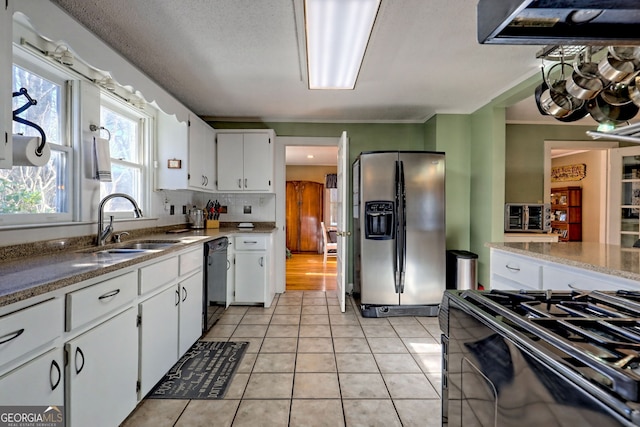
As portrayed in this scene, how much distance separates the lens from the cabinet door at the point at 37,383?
96 centimetres

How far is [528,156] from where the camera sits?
4.11 metres

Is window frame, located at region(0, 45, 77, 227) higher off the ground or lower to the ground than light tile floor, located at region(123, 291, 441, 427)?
higher

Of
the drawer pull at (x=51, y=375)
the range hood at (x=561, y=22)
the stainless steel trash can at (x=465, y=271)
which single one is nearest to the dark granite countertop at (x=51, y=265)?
the drawer pull at (x=51, y=375)

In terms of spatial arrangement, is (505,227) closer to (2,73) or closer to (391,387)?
(391,387)

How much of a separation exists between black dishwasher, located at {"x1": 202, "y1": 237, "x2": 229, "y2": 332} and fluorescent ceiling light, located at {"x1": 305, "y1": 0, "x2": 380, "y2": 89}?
1.75 m

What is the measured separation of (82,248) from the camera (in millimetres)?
2031

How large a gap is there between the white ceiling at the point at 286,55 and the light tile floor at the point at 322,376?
7.58 ft

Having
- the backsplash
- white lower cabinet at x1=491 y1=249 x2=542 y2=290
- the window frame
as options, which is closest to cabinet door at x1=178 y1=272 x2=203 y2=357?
the window frame

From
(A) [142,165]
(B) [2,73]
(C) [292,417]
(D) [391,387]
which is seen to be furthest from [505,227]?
(B) [2,73]

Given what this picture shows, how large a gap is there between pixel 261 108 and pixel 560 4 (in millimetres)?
3337

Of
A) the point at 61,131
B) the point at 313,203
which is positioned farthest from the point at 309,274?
the point at 61,131

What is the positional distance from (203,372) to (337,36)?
96.3 inches

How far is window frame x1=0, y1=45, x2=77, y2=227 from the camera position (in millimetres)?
1761

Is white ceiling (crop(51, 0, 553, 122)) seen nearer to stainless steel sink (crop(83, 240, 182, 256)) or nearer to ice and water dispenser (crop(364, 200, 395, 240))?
ice and water dispenser (crop(364, 200, 395, 240))
